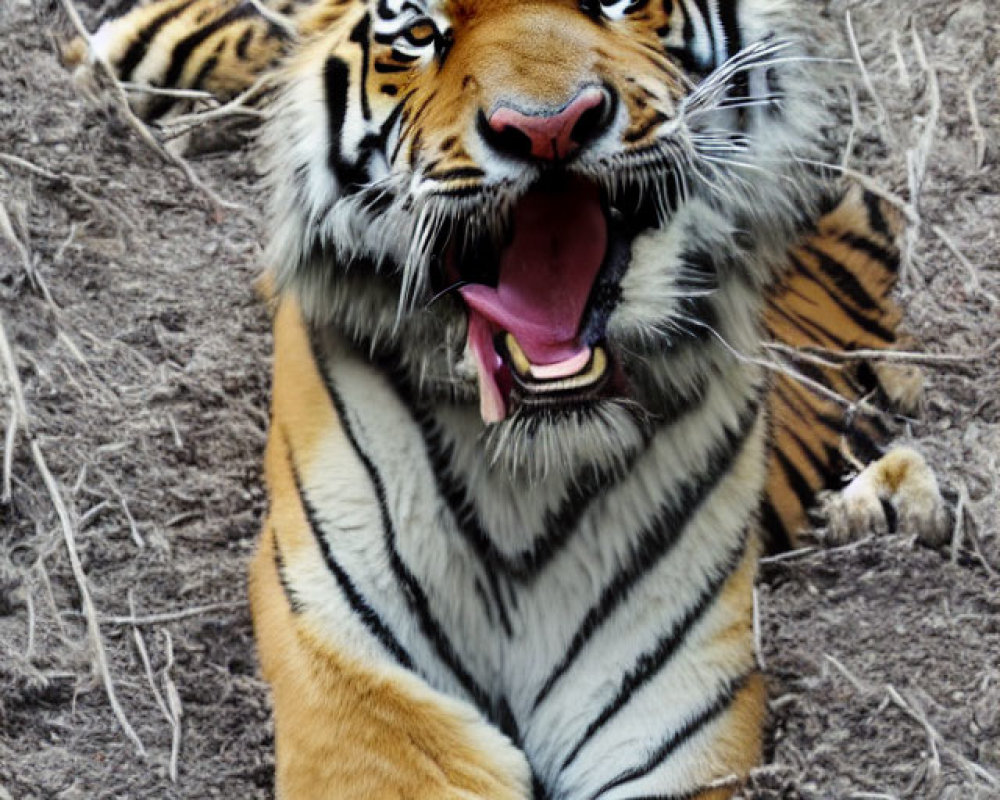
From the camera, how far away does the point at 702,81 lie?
5.34 feet

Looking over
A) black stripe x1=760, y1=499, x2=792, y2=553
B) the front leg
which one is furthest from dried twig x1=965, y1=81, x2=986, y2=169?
the front leg

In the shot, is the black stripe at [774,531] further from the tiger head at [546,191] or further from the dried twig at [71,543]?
the dried twig at [71,543]

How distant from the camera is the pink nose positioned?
1.42 metres

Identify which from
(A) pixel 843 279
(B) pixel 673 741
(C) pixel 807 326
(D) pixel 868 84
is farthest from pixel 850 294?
(B) pixel 673 741

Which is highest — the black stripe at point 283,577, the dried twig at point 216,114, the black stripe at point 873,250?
the dried twig at point 216,114

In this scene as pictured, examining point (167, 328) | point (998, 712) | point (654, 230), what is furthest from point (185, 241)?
point (998, 712)

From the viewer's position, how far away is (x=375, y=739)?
5.54ft

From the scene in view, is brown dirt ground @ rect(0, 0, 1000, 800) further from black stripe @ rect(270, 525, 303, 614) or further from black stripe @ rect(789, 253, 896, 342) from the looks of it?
black stripe @ rect(270, 525, 303, 614)

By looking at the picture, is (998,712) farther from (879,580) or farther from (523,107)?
(523,107)

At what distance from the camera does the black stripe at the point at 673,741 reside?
1.72 metres

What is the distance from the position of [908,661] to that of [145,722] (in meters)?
0.91

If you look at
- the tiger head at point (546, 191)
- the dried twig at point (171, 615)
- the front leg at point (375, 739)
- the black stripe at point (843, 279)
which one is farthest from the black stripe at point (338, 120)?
the black stripe at point (843, 279)

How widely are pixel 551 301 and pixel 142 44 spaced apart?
1.30 metres

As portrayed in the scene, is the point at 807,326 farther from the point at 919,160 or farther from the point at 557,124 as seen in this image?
the point at 557,124
